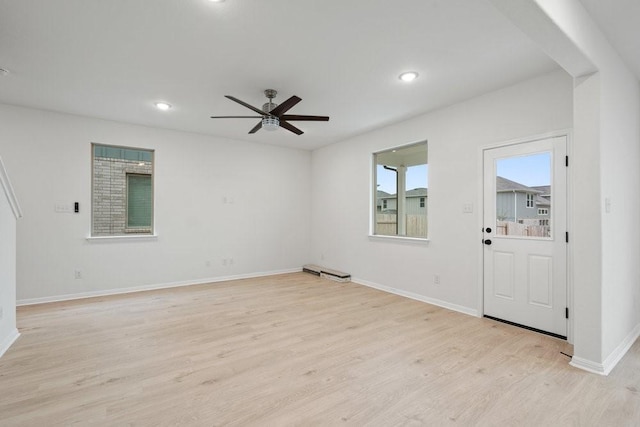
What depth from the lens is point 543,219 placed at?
315 cm

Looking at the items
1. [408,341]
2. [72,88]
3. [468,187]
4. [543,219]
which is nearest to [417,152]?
[468,187]

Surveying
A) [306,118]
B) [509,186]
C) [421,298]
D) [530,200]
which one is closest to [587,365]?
[530,200]

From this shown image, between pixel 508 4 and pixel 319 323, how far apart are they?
3.14 meters

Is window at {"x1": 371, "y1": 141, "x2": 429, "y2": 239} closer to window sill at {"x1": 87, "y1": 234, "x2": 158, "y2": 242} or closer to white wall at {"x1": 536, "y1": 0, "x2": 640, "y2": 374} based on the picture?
white wall at {"x1": 536, "y1": 0, "x2": 640, "y2": 374}

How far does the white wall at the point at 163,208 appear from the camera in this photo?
4.19m

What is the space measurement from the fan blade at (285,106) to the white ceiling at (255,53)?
0.28 m

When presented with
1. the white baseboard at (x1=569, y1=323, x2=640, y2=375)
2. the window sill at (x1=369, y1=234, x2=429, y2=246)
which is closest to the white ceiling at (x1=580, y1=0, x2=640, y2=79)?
the white baseboard at (x1=569, y1=323, x2=640, y2=375)

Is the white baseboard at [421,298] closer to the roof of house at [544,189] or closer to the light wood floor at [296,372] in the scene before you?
the light wood floor at [296,372]

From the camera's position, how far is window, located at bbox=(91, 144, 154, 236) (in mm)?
4711

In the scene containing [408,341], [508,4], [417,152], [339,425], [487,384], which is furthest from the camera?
[417,152]

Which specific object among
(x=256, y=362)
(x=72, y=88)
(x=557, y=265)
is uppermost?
(x=72, y=88)

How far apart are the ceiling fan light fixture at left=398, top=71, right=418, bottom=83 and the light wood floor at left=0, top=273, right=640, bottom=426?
2.64 m

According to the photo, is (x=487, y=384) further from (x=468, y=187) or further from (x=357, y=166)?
(x=357, y=166)

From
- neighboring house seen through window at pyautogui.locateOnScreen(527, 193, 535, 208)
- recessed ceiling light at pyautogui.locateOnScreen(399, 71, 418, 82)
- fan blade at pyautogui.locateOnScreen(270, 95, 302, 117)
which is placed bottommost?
neighboring house seen through window at pyautogui.locateOnScreen(527, 193, 535, 208)
